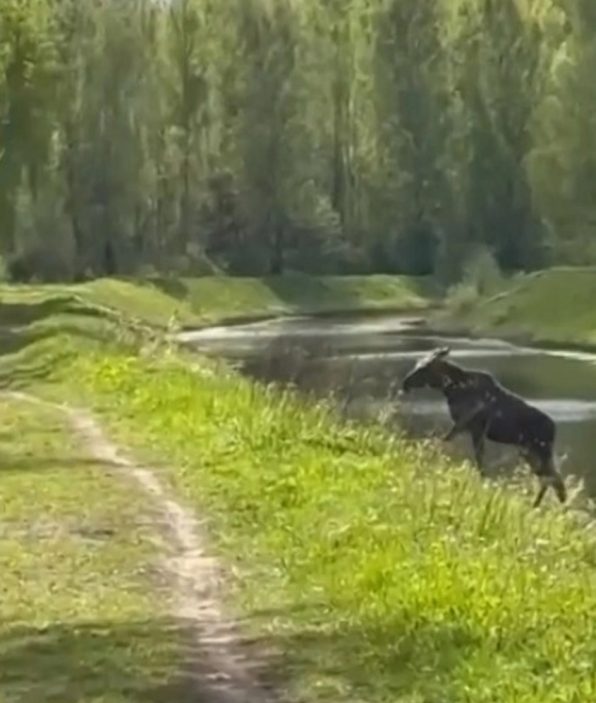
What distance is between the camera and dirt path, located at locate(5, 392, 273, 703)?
11.0 meters

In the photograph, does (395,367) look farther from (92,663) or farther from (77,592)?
(92,663)

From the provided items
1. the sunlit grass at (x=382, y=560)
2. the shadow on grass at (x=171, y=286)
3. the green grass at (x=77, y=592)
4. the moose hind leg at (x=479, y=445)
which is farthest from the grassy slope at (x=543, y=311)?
the green grass at (x=77, y=592)

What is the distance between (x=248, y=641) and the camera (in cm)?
1210

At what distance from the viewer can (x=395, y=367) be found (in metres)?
45.2

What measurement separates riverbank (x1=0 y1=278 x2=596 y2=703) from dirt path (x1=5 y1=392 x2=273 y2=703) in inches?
6.1

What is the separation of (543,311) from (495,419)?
133 ft

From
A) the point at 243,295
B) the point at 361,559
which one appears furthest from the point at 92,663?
the point at 243,295

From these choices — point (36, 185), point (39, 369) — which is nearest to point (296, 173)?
point (36, 185)

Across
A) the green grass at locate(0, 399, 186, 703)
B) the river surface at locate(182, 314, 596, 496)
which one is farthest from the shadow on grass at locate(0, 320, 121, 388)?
the green grass at locate(0, 399, 186, 703)

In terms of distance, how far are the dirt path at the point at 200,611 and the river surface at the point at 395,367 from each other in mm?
7680

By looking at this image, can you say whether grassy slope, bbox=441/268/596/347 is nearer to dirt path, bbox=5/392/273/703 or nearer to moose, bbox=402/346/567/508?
moose, bbox=402/346/567/508

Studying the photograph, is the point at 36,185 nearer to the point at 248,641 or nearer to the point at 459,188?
the point at 459,188

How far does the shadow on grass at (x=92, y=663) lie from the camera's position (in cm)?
1078

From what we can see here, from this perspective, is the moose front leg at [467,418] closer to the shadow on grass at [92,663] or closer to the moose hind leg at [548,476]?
the moose hind leg at [548,476]
